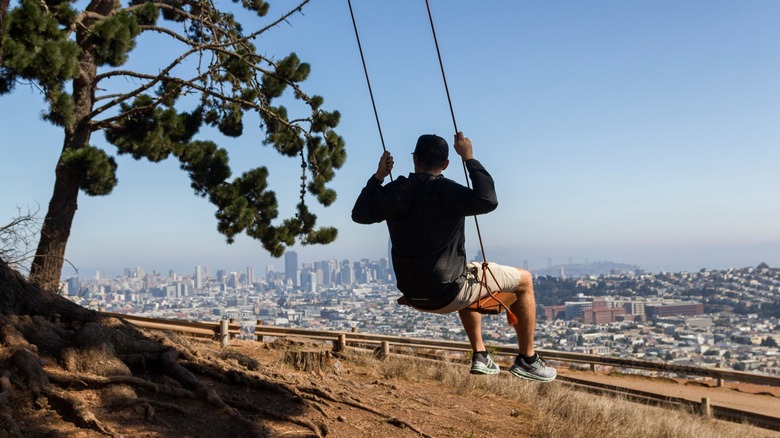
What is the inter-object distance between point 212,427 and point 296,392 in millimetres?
1503

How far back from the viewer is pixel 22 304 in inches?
276

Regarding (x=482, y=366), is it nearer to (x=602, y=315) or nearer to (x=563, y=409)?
(x=563, y=409)

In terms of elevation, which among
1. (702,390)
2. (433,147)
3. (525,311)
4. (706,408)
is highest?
(433,147)

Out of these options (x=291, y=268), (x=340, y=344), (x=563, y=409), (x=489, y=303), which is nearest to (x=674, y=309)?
(x=291, y=268)

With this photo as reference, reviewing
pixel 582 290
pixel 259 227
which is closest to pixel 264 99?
pixel 259 227

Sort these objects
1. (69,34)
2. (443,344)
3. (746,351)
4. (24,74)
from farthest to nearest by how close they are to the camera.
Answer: (746,351), (443,344), (69,34), (24,74)

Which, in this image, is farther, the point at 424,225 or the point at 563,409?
the point at 563,409

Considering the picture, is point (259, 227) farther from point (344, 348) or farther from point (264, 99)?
point (344, 348)

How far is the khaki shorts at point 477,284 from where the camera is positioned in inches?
213

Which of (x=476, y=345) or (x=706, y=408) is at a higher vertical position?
(x=476, y=345)

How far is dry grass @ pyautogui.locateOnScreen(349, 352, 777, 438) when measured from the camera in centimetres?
943

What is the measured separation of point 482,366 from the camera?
225 inches

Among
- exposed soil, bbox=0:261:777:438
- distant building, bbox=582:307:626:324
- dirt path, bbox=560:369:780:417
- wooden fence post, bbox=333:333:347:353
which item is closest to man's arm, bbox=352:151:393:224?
exposed soil, bbox=0:261:777:438

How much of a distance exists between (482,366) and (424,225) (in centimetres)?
115
